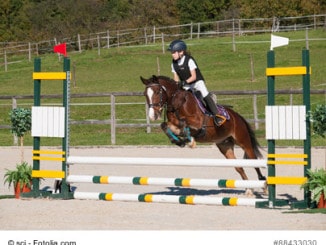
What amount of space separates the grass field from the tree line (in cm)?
671

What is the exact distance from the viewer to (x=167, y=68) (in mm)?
39812

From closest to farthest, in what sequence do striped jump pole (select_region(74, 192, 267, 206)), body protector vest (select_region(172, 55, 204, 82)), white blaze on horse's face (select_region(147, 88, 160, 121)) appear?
striped jump pole (select_region(74, 192, 267, 206)), white blaze on horse's face (select_region(147, 88, 160, 121)), body protector vest (select_region(172, 55, 204, 82))

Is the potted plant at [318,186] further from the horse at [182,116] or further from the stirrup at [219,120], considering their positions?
the stirrup at [219,120]

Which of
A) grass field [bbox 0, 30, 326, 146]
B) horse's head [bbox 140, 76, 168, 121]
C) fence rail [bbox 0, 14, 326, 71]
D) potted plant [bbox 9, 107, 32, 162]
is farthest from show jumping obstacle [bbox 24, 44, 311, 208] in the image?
fence rail [bbox 0, 14, 326, 71]

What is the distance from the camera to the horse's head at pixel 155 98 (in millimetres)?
11380

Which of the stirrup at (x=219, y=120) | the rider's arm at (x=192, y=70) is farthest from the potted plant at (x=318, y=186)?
the rider's arm at (x=192, y=70)

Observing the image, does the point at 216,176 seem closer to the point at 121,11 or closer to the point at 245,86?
the point at 245,86

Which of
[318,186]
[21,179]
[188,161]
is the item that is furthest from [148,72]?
[318,186]

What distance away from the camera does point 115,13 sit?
65.5 m

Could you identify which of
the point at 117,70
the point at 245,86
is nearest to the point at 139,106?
the point at 245,86

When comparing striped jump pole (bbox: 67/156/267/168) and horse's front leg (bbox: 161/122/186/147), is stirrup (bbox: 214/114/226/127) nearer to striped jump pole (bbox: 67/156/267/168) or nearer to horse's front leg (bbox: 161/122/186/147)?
horse's front leg (bbox: 161/122/186/147)

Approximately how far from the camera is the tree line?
52219 mm

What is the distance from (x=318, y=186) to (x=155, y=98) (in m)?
2.48

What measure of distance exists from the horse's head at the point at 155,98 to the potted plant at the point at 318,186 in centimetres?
217
